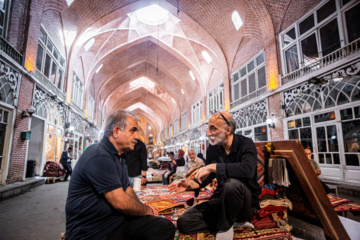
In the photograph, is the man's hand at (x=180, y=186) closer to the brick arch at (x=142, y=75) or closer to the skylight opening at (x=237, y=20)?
the skylight opening at (x=237, y=20)

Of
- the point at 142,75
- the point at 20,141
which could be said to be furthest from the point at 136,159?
the point at 142,75

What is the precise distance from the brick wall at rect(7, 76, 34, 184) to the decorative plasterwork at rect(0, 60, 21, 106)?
266 mm

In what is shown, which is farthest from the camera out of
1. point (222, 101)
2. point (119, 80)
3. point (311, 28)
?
point (119, 80)

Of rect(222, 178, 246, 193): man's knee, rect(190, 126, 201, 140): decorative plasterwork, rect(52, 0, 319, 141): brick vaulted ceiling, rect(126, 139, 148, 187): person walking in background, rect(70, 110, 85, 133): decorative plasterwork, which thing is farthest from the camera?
rect(190, 126, 201, 140): decorative plasterwork

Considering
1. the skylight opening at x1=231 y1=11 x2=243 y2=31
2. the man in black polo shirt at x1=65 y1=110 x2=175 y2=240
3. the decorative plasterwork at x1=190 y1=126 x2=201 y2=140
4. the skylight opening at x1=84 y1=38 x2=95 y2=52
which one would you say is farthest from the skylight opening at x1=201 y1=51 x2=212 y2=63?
the man in black polo shirt at x1=65 y1=110 x2=175 y2=240

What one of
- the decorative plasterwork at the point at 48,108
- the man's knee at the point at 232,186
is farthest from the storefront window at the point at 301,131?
the decorative plasterwork at the point at 48,108

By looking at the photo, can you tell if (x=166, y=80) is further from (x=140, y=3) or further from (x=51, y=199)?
(x=51, y=199)

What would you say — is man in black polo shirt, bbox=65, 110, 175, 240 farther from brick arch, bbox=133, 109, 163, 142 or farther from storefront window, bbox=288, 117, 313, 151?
brick arch, bbox=133, 109, 163, 142

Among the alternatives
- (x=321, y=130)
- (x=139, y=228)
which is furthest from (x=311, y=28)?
(x=139, y=228)

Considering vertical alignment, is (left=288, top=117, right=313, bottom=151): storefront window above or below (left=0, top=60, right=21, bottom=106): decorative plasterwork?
below

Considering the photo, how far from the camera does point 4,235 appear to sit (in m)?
2.55

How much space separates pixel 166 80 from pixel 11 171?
16963 mm

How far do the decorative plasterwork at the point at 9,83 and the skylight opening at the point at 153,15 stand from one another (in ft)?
34.7

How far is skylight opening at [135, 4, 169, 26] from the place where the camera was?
1433 cm
